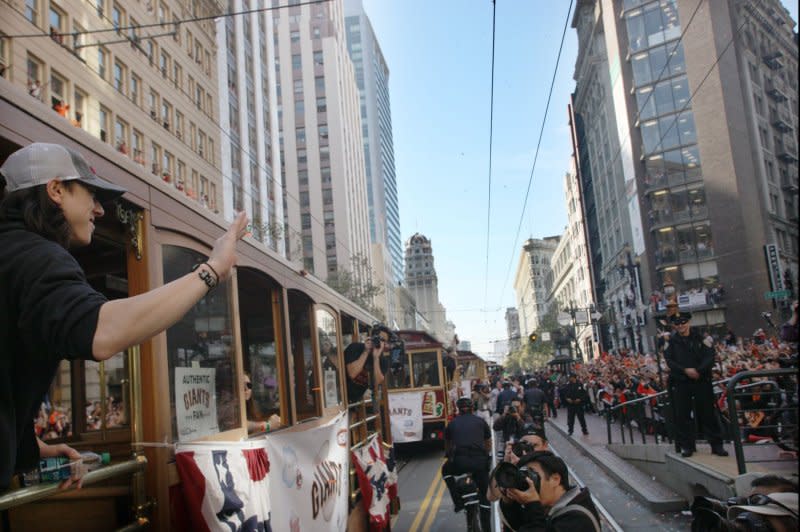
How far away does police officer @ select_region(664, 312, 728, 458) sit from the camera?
8.23 m

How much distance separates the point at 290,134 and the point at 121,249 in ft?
284

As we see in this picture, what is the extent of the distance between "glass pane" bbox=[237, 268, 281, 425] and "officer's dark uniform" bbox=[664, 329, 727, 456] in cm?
511

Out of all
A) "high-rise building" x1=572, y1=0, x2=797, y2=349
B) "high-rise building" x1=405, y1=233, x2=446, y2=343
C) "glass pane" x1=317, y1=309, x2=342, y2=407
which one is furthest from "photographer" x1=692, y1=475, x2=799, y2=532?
"high-rise building" x1=405, y1=233, x2=446, y2=343

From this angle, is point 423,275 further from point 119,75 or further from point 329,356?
point 329,356

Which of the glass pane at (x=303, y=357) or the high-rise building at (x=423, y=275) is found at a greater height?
the high-rise building at (x=423, y=275)

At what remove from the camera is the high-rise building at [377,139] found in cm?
11650

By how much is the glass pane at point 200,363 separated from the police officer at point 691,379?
597 centimetres

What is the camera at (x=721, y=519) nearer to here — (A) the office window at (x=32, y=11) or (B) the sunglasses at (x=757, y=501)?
(B) the sunglasses at (x=757, y=501)

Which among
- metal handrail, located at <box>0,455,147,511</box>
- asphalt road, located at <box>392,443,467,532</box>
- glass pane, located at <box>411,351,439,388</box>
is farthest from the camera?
glass pane, located at <box>411,351,439,388</box>

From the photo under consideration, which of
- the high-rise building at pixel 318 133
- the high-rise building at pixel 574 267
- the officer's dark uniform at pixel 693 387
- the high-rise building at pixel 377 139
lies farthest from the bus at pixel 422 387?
the high-rise building at pixel 377 139

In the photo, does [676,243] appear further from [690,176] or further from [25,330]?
Result: [25,330]

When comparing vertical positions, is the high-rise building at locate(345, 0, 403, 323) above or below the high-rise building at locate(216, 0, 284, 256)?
above

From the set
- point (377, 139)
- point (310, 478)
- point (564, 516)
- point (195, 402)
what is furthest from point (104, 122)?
point (377, 139)

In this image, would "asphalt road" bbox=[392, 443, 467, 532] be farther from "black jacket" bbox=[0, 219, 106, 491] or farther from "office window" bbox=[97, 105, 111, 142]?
"office window" bbox=[97, 105, 111, 142]
